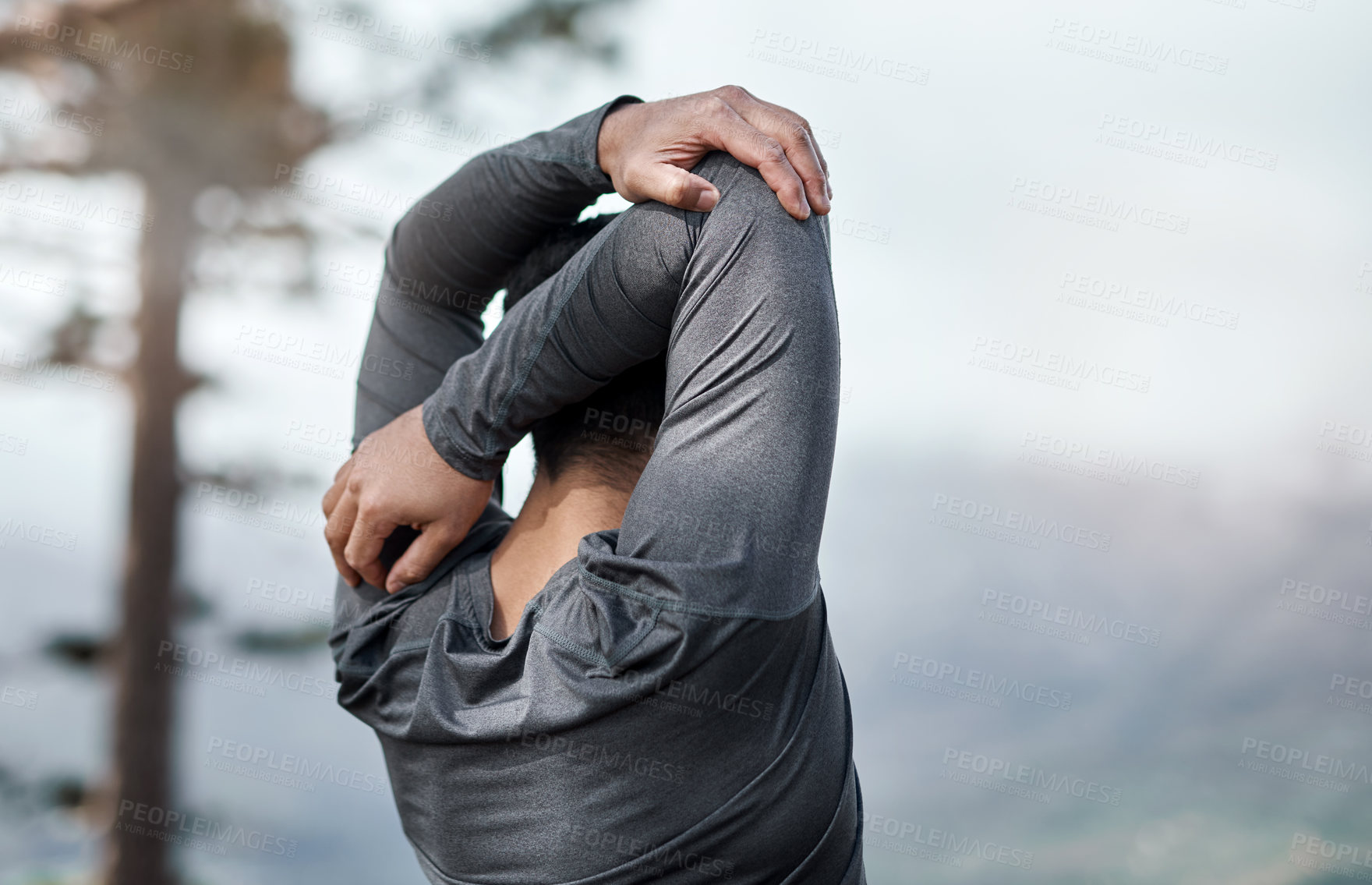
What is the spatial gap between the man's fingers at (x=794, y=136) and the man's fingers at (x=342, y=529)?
58 cm

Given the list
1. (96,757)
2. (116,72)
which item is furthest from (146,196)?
(96,757)

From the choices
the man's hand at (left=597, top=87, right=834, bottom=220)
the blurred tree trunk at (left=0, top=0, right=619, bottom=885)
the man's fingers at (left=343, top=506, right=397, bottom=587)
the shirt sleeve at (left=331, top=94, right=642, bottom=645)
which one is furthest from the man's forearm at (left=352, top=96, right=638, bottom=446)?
the blurred tree trunk at (left=0, top=0, right=619, bottom=885)

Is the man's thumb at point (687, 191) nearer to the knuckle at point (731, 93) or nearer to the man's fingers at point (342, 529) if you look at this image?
the knuckle at point (731, 93)

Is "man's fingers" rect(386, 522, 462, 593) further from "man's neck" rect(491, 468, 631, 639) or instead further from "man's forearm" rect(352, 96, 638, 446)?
"man's forearm" rect(352, 96, 638, 446)

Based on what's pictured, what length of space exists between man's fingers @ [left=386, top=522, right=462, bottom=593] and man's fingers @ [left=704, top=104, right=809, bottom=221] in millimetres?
488

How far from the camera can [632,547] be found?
2.43ft

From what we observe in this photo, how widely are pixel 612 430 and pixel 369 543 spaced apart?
293mm

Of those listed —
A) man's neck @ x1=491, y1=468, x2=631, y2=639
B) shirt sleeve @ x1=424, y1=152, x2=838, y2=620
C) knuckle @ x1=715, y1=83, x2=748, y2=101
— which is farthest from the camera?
man's neck @ x1=491, y1=468, x2=631, y2=639

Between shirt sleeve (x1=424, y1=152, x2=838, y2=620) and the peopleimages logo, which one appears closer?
shirt sleeve (x1=424, y1=152, x2=838, y2=620)

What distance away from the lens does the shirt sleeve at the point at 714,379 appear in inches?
27.5

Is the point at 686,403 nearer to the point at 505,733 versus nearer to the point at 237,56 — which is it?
the point at 505,733

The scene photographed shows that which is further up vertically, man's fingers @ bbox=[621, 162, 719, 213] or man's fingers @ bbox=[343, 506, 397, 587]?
man's fingers @ bbox=[621, 162, 719, 213]

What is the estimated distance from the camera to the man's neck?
Answer: 906 mm

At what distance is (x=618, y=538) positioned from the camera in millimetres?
767
